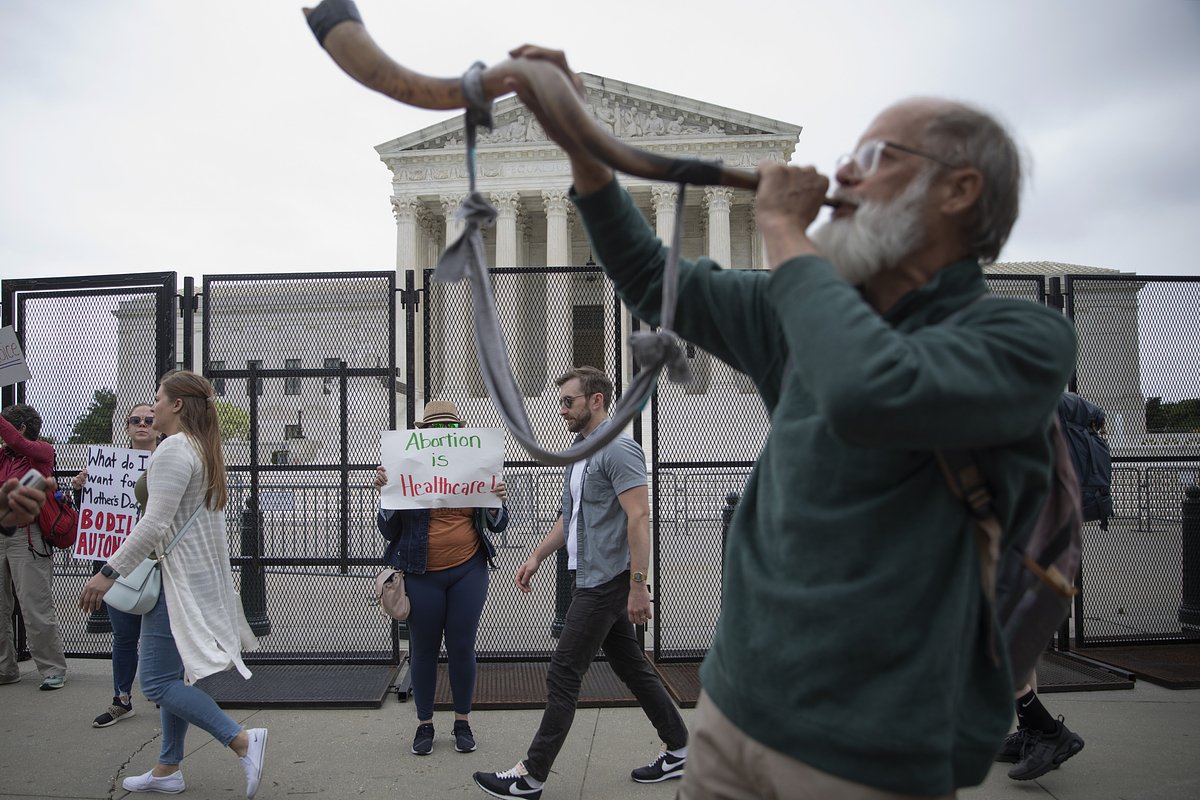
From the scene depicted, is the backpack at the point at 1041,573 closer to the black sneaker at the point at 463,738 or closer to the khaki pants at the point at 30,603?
the black sneaker at the point at 463,738

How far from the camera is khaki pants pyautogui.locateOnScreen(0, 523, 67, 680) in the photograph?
6.57 metres

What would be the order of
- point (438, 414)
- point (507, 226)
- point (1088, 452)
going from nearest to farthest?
point (1088, 452) < point (438, 414) < point (507, 226)

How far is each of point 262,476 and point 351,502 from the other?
906 millimetres

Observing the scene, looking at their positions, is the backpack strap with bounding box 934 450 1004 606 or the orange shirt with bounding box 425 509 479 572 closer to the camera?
the backpack strap with bounding box 934 450 1004 606

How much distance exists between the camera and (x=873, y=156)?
1.65 meters

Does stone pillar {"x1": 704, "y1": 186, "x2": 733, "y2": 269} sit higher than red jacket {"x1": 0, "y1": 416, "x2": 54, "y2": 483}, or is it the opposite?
stone pillar {"x1": 704, "y1": 186, "x2": 733, "y2": 269}

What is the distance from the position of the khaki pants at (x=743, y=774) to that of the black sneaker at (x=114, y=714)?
5.24 m

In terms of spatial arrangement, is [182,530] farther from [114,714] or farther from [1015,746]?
[1015,746]

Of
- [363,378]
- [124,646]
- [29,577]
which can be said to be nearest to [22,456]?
[29,577]

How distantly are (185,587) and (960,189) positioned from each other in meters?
4.15

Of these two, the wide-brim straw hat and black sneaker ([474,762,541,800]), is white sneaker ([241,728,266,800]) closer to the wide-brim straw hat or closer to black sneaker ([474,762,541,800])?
black sneaker ([474,762,541,800])

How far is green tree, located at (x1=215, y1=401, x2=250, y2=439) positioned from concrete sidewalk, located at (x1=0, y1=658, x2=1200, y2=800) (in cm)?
224

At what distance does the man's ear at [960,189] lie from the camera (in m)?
1.59

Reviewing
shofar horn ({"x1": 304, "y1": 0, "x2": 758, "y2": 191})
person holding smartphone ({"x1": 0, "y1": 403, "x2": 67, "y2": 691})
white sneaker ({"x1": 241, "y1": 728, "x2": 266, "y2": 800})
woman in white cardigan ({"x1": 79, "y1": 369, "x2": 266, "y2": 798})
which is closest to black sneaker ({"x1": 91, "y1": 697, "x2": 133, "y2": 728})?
person holding smartphone ({"x1": 0, "y1": 403, "x2": 67, "y2": 691})
